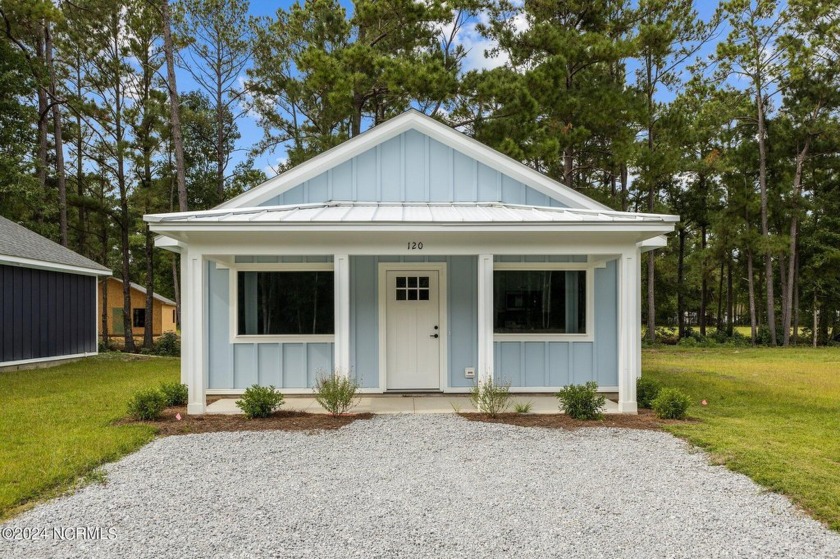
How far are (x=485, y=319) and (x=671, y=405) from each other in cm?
261

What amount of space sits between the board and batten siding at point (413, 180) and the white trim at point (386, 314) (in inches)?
44.6

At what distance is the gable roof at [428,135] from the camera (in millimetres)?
8234

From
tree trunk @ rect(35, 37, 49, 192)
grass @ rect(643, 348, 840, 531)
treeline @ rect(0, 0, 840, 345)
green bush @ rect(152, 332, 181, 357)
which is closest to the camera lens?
grass @ rect(643, 348, 840, 531)

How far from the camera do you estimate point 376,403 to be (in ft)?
24.3

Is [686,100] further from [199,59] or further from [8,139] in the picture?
[8,139]

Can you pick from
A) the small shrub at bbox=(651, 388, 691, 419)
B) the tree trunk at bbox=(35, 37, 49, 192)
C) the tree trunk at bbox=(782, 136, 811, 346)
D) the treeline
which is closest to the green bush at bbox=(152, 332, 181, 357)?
the treeline

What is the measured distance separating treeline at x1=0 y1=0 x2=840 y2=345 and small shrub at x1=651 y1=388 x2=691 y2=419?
8.97 m

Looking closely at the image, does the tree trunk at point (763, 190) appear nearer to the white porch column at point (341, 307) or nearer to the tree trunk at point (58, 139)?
the white porch column at point (341, 307)

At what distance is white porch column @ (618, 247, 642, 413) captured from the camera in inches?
261

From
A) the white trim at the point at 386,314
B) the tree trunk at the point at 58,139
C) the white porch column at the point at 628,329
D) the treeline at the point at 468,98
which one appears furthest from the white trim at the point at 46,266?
the white porch column at the point at 628,329

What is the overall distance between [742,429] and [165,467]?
634 cm

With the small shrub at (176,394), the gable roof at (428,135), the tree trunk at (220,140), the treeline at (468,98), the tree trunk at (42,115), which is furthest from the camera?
the tree trunk at (220,140)

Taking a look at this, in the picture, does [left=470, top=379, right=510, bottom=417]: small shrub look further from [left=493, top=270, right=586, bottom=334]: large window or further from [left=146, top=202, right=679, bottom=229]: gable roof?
[left=146, top=202, right=679, bottom=229]: gable roof

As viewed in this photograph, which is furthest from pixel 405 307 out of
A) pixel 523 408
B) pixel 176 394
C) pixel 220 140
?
pixel 220 140
